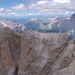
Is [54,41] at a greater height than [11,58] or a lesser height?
greater

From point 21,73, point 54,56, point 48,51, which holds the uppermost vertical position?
point 48,51

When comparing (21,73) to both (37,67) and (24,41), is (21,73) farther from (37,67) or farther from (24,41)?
(24,41)

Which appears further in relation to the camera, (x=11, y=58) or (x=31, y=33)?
(x=11, y=58)

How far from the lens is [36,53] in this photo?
12.1 m

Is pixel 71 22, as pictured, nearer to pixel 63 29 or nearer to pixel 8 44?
pixel 63 29

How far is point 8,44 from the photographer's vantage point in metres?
15.5

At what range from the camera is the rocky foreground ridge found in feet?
31.9

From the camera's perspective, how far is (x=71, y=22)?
225 feet

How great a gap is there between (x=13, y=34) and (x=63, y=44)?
984 cm

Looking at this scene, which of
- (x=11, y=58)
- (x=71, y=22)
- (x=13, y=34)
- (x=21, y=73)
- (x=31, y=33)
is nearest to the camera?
(x=21, y=73)

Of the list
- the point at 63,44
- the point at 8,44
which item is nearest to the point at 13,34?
the point at 8,44

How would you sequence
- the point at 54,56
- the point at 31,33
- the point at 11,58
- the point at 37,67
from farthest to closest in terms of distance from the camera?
the point at 11,58, the point at 31,33, the point at 54,56, the point at 37,67

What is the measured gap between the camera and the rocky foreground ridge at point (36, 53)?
9726 mm

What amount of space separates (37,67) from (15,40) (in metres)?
8.14
